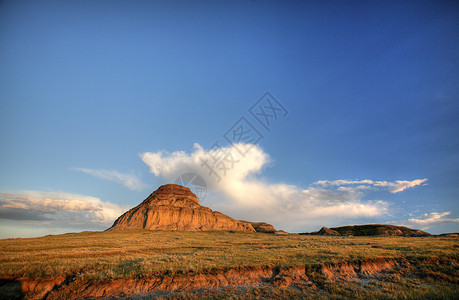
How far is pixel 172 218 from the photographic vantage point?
97.2 metres

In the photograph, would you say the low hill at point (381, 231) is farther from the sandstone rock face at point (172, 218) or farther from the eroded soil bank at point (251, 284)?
the eroded soil bank at point (251, 284)

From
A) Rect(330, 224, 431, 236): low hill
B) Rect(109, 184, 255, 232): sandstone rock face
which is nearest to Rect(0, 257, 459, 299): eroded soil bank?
Rect(109, 184, 255, 232): sandstone rock face

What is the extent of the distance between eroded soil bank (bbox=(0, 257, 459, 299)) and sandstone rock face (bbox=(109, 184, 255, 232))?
83682 millimetres

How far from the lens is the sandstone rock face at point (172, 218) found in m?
91.4

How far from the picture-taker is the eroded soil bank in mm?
11125

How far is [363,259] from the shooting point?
17.6 metres

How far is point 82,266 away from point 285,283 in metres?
14.9

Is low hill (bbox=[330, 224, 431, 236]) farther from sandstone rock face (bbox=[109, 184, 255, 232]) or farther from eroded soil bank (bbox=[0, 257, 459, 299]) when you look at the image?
eroded soil bank (bbox=[0, 257, 459, 299])

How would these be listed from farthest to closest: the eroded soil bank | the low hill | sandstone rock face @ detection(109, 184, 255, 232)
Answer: sandstone rock face @ detection(109, 184, 255, 232) → the low hill → the eroded soil bank

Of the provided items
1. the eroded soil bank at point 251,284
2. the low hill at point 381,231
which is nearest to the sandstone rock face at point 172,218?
the low hill at point 381,231

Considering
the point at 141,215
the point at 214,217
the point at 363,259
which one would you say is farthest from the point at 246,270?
the point at 214,217

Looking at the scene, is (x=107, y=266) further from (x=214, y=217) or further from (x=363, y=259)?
(x=214, y=217)

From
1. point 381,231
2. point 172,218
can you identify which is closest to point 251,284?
point 172,218

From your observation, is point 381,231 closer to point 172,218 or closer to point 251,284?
point 172,218
